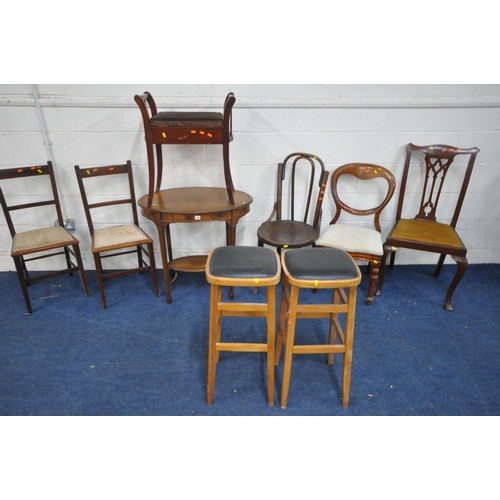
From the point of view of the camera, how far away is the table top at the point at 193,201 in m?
2.14

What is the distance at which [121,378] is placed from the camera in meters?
1.88

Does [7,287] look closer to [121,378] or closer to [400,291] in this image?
[121,378]

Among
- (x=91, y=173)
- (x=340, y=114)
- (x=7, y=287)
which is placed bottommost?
(x=7, y=287)

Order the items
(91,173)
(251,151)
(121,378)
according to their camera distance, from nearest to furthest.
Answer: (121,378), (91,173), (251,151)

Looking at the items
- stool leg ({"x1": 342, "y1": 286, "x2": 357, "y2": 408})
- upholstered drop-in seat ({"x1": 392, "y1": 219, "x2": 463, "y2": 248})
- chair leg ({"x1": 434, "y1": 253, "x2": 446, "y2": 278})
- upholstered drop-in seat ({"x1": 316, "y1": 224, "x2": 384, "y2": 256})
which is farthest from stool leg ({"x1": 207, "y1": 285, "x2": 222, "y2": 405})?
chair leg ({"x1": 434, "y1": 253, "x2": 446, "y2": 278})

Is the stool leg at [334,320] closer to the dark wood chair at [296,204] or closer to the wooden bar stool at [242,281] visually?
the wooden bar stool at [242,281]

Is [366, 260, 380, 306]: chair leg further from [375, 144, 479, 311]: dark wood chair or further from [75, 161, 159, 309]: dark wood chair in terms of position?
[75, 161, 159, 309]: dark wood chair

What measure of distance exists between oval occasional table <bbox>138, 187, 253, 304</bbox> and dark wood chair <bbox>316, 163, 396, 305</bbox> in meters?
0.60

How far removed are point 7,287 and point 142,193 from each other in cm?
125

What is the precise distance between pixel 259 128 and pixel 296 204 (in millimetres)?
650

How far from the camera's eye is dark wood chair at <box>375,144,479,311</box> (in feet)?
7.63

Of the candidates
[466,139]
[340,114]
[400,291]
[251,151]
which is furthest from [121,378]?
[466,139]

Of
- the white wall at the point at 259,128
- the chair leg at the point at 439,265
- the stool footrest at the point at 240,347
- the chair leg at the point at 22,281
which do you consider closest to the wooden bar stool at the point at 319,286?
the stool footrest at the point at 240,347

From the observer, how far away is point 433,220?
105 inches
